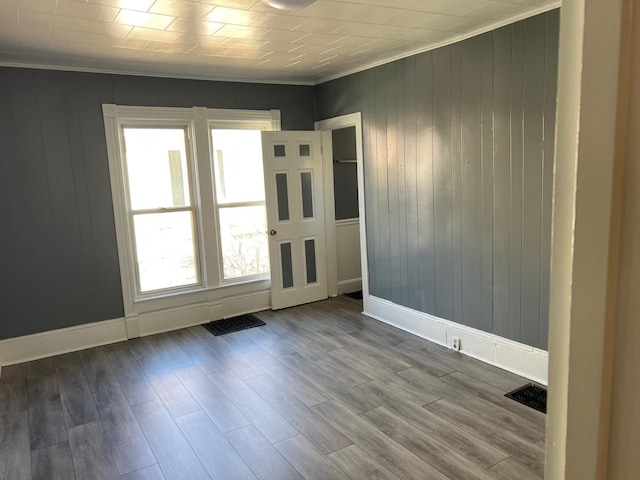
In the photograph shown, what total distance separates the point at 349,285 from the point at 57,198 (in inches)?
134

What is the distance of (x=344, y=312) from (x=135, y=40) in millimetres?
3284

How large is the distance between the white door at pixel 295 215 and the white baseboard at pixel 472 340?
3.10 feet

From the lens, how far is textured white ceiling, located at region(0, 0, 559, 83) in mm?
2822

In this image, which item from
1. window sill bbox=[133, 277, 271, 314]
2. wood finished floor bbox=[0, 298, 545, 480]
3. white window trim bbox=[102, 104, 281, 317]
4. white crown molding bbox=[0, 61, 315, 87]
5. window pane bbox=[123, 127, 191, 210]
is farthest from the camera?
window sill bbox=[133, 277, 271, 314]

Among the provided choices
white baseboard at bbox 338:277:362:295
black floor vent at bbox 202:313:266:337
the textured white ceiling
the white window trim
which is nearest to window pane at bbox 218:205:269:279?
the white window trim

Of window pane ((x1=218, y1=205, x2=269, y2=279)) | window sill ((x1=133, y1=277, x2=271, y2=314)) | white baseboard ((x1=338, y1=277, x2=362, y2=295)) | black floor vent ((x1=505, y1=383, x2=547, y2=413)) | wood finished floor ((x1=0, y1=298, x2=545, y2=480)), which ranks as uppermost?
window pane ((x1=218, y1=205, x2=269, y2=279))

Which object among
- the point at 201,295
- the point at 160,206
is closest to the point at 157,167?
the point at 160,206

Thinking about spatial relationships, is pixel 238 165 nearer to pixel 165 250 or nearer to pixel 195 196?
pixel 195 196

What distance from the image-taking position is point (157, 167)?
184 inches

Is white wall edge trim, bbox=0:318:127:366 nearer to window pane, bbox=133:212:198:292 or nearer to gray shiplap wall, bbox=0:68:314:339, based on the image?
gray shiplap wall, bbox=0:68:314:339

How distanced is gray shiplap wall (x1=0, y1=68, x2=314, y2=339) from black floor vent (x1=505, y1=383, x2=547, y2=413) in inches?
140

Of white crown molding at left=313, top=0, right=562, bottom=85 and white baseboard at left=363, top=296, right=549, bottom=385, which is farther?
white baseboard at left=363, top=296, right=549, bottom=385

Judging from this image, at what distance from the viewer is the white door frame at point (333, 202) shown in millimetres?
4793

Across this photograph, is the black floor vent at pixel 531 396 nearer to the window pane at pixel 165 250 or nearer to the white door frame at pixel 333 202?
the white door frame at pixel 333 202
